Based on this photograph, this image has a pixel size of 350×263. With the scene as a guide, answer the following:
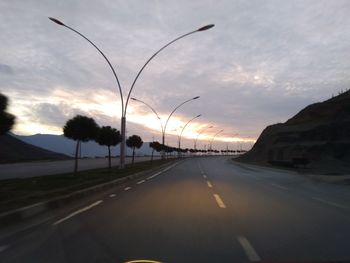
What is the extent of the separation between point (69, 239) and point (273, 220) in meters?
5.03

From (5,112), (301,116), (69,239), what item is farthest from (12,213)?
(301,116)

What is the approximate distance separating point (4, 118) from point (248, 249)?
10694mm

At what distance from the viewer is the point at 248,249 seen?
7762 millimetres

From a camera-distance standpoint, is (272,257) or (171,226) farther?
(171,226)

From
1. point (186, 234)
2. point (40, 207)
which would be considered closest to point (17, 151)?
point (40, 207)

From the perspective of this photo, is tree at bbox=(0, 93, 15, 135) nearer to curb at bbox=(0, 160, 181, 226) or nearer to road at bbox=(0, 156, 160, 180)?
curb at bbox=(0, 160, 181, 226)

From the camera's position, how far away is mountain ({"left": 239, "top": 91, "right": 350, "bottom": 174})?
68.1 meters

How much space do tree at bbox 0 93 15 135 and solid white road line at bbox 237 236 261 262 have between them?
Result: 9838 mm

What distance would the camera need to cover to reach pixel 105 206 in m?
14.4

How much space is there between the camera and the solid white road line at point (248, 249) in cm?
707

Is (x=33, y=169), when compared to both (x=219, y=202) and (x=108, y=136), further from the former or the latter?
(x=219, y=202)

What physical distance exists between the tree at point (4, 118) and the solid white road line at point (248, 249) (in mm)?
9838

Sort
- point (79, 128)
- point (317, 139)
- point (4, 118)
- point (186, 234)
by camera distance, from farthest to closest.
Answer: point (317, 139)
point (79, 128)
point (4, 118)
point (186, 234)

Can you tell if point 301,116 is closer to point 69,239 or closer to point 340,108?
point 340,108
